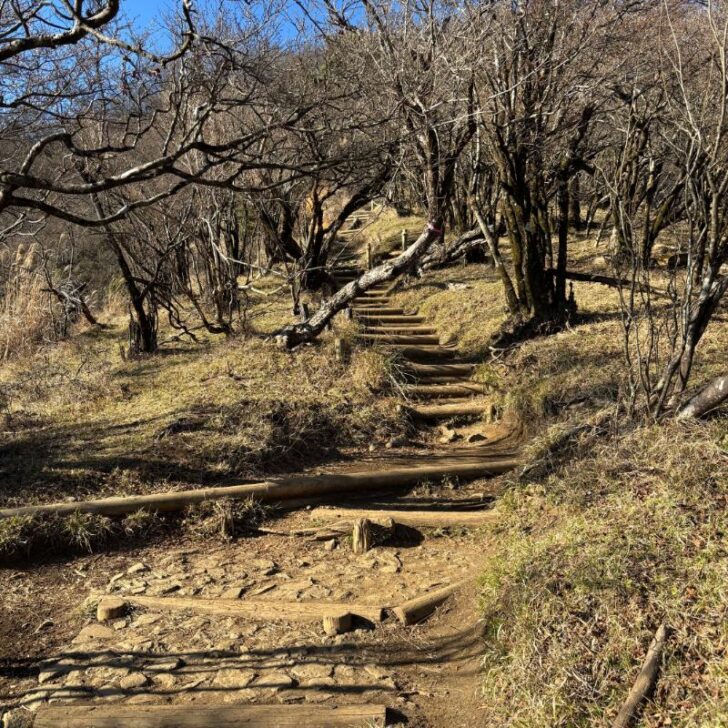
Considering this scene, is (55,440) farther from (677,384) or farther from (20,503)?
(677,384)

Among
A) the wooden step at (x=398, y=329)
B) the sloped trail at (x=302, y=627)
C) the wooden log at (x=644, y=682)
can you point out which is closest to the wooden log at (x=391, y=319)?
the wooden step at (x=398, y=329)

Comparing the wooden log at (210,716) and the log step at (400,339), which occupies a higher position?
the log step at (400,339)

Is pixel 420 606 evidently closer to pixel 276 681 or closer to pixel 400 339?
pixel 276 681

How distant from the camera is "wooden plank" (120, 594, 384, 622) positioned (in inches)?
191

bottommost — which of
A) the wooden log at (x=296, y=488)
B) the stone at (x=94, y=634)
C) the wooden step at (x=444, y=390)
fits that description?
the stone at (x=94, y=634)

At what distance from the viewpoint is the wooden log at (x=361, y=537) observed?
5.94m

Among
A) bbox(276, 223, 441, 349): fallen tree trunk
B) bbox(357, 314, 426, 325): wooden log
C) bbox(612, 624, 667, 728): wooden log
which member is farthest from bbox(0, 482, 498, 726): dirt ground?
bbox(357, 314, 426, 325): wooden log

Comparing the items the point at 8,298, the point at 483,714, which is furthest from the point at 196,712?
the point at 8,298

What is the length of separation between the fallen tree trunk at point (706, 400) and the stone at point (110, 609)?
4.07m

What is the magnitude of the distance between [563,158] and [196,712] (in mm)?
9826

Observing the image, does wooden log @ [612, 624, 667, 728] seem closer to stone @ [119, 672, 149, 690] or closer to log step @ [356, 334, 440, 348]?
stone @ [119, 672, 149, 690]

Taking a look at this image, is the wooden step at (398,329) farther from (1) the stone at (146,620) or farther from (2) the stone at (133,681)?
(2) the stone at (133,681)

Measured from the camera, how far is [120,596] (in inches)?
205

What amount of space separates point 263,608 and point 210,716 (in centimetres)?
115
